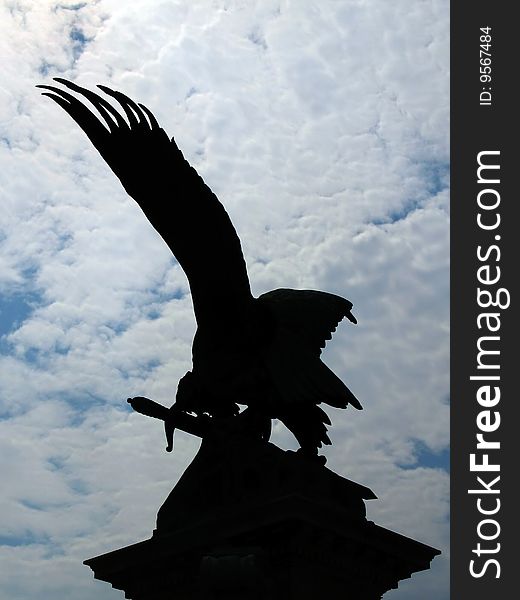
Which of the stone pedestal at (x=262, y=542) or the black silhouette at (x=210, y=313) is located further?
the black silhouette at (x=210, y=313)

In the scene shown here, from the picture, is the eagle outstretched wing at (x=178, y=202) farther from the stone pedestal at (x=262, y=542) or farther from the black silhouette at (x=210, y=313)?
the stone pedestal at (x=262, y=542)

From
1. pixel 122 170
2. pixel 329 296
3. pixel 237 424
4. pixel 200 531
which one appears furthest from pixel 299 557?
pixel 122 170

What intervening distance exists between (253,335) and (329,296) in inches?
64.6

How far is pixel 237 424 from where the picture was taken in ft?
28.7

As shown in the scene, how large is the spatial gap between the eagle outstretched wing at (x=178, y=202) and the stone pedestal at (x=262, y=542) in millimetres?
1689

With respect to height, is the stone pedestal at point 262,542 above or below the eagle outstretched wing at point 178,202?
below

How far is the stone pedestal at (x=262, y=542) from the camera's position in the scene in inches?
284

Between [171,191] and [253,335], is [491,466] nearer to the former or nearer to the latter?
[253,335]

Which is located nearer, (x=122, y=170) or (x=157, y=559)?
(x=157, y=559)

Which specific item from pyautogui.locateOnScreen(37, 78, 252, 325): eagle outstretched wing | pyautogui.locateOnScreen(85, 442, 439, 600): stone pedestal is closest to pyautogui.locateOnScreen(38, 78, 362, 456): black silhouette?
pyautogui.locateOnScreen(37, 78, 252, 325): eagle outstretched wing

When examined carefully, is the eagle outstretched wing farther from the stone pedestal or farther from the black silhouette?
the stone pedestal

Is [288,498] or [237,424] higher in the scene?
[237,424]

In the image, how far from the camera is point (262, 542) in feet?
24.5

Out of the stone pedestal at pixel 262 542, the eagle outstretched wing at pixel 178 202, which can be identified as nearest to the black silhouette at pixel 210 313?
the eagle outstretched wing at pixel 178 202
